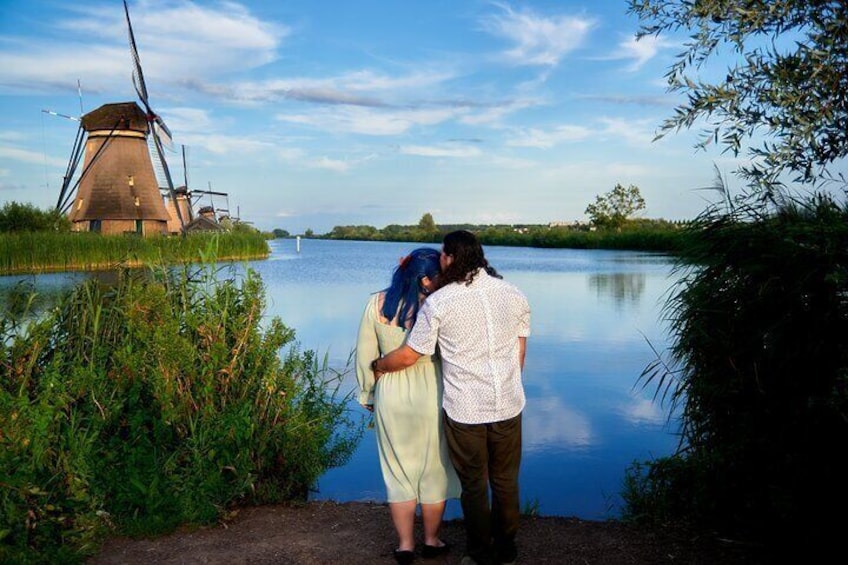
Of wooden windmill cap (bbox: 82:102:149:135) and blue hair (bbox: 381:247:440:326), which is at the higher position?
wooden windmill cap (bbox: 82:102:149:135)

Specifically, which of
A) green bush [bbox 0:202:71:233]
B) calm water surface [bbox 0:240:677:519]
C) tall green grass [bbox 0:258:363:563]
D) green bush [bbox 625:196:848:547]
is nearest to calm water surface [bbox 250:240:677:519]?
calm water surface [bbox 0:240:677:519]

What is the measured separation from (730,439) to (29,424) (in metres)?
4.19

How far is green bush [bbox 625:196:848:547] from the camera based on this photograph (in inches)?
150

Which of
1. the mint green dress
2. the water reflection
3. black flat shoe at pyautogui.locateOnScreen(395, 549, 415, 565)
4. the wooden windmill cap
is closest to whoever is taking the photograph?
the mint green dress

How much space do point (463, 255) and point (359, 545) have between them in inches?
74.9

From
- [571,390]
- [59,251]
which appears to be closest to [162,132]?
[59,251]

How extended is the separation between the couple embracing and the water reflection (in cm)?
1761

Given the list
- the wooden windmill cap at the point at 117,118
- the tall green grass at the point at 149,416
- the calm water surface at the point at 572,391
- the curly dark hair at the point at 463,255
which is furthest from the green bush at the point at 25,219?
the curly dark hair at the point at 463,255

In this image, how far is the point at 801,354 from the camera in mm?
4035

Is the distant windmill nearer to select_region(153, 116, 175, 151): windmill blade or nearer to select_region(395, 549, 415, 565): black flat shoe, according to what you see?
select_region(153, 116, 175, 151): windmill blade

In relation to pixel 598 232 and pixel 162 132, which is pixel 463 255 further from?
pixel 598 232

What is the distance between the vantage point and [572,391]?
10.7 metres

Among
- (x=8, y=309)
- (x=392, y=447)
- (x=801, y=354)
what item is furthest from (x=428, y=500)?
(x=8, y=309)

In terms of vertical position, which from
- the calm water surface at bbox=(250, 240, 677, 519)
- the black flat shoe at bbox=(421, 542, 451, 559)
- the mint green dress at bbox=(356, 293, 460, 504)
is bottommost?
the calm water surface at bbox=(250, 240, 677, 519)
